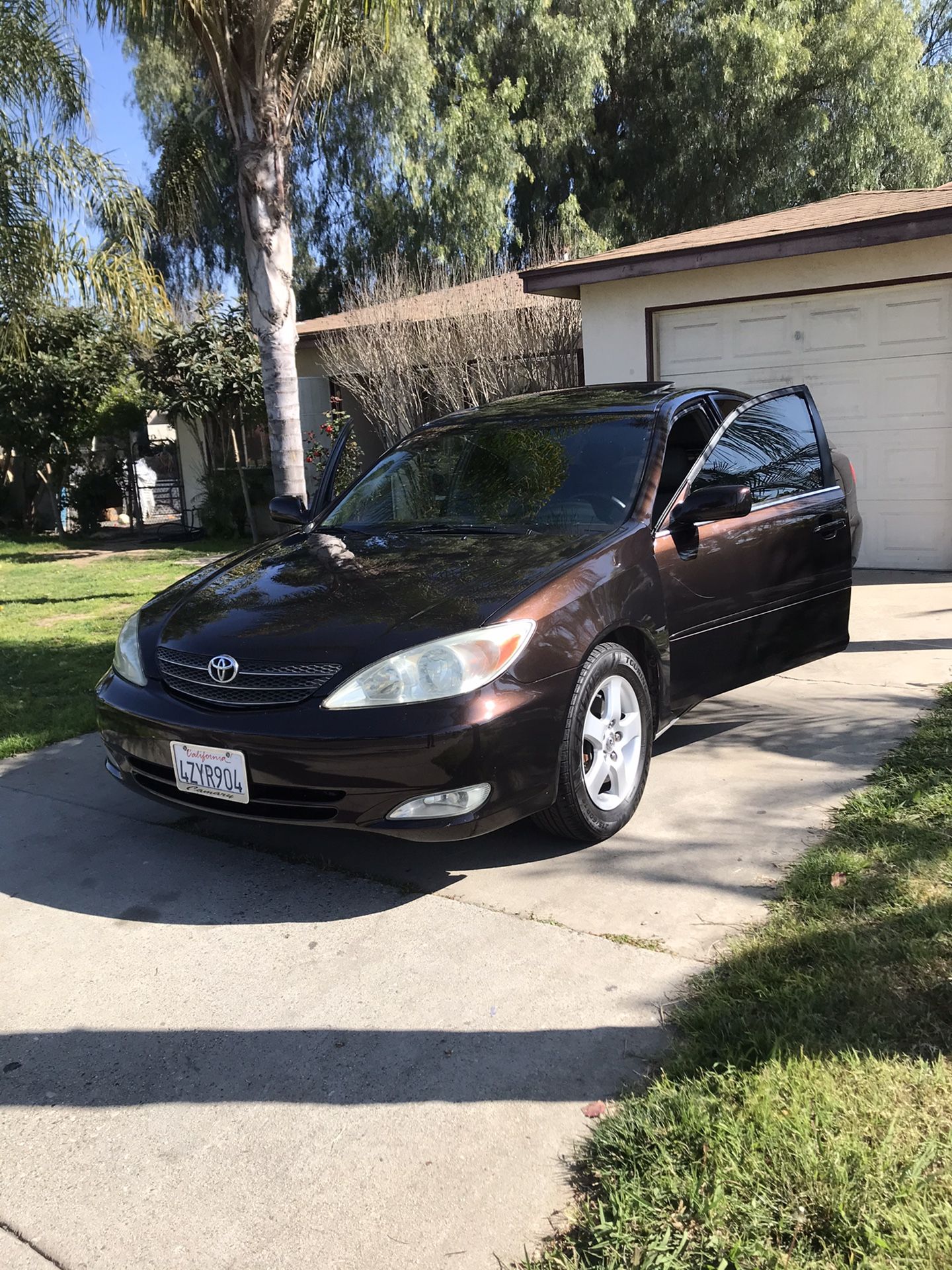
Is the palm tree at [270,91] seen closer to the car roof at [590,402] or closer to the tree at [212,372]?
the car roof at [590,402]

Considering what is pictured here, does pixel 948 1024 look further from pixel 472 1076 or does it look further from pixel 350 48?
pixel 350 48

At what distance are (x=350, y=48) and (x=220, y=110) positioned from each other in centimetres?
128

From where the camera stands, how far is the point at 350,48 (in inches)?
362

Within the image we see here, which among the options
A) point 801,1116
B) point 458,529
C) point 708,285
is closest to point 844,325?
point 708,285

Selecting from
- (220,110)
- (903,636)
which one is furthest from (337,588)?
(220,110)

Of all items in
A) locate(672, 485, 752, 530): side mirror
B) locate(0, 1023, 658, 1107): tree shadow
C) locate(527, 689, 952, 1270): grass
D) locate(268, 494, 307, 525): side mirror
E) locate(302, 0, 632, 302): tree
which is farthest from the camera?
locate(302, 0, 632, 302): tree

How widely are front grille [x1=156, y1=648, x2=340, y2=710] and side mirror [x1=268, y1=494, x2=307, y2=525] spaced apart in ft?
5.59

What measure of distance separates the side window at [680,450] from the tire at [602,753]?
800 millimetres

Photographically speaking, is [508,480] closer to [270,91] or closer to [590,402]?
[590,402]

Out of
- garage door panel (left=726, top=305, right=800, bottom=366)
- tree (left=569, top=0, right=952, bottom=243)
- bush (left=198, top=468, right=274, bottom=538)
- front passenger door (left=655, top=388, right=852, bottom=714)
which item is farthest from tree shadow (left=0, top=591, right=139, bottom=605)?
tree (left=569, top=0, right=952, bottom=243)

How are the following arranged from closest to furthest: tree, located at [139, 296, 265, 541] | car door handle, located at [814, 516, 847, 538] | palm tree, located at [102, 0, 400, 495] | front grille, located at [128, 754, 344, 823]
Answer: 1. front grille, located at [128, 754, 344, 823]
2. car door handle, located at [814, 516, 847, 538]
3. palm tree, located at [102, 0, 400, 495]
4. tree, located at [139, 296, 265, 541]

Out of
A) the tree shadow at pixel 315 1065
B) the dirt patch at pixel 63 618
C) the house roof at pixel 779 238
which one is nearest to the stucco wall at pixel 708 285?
the house roof at pixel 779 238

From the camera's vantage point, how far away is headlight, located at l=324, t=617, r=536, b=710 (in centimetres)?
336

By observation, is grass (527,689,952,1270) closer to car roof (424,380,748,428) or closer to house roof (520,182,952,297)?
car roof (424,380,748,428)
